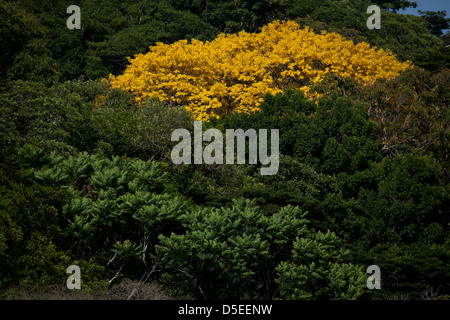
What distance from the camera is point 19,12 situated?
21453 mm

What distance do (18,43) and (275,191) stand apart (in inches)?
478

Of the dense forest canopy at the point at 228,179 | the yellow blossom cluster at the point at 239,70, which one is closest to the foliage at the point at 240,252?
the dense forest canopy at the point at 228,179

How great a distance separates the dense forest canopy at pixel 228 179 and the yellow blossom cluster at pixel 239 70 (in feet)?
0.32

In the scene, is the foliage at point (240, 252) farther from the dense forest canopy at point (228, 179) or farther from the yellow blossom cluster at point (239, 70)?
the yellow blossom cluster at point (239, 70)

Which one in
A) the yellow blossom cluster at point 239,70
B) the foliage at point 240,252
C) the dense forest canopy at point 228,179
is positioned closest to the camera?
the foliage at point 240,252

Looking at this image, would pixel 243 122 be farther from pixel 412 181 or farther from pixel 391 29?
pixel 391 29

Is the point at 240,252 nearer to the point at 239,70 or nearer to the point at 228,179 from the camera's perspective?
the point at 228,179

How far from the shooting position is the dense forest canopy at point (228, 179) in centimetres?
1163

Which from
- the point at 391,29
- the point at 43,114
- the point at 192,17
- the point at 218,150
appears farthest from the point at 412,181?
the point at 391,29

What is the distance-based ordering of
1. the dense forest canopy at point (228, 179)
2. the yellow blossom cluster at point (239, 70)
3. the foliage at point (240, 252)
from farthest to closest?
the yellow blossom cluster at point (239, 70) → the dense forest canopy at point (228, 179) → the foliage at point (240, 252)

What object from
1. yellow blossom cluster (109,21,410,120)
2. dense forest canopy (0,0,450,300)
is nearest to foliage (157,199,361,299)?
dense forest canopy (0,0,450,300)

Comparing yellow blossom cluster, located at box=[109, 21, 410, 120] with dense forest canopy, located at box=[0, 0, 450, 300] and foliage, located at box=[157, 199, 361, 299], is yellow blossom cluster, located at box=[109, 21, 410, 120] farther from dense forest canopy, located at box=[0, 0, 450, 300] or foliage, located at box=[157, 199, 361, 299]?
foliage, located at box=[157, 199, 361, 299]

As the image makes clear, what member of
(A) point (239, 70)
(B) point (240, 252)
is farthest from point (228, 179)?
(A) point (239, 70)

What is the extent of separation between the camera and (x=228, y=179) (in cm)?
1730
